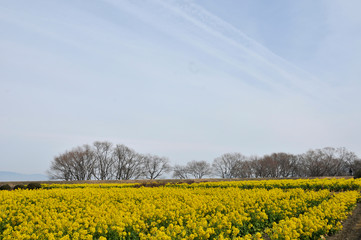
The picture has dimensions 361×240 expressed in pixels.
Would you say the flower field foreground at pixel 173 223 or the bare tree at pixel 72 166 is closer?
the flower field foreground at pixel 173 223

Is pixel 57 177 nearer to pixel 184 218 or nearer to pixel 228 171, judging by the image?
pixel 228 171

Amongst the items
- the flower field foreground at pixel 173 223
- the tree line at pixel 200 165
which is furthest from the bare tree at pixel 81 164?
the flower field foreground at pixel 173 223

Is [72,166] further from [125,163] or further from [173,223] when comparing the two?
[173,223]

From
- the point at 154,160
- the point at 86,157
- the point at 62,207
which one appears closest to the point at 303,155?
the point at 154,160

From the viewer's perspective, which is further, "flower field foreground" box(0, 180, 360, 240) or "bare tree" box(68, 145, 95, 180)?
"bare tree" box(68, 145, 95, 180)

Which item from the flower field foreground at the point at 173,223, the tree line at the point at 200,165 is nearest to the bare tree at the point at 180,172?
the tree line at the point at 200,165

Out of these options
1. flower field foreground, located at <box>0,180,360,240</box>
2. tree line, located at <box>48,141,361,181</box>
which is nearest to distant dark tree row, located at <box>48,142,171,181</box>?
tree line, located at <box>48,141,361,181</box>

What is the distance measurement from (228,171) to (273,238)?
265 ft

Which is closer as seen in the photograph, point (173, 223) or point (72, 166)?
point (173, 223)

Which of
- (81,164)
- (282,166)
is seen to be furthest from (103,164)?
(282,166)

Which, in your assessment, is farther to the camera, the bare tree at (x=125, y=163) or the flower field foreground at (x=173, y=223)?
the bare tree at (x=125, y=163)

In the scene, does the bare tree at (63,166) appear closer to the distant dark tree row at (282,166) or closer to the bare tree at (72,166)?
the bare tree at (72,166)

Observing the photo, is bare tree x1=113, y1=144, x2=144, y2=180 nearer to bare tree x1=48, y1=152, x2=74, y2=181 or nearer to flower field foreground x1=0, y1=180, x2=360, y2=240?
bare tree x1=48, y1=152, x2=74, y2=181

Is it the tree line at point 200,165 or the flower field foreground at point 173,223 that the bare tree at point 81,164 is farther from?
the flower field foreground at point 173,223
